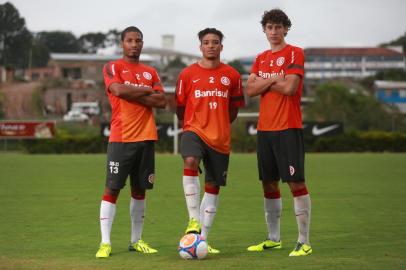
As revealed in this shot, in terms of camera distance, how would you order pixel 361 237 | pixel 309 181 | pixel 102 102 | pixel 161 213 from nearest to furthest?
pixel 361 237 < pixel 161 213 < pixel 309 181 < pixel 102 102

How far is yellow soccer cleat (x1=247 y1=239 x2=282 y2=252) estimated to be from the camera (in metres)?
9.79

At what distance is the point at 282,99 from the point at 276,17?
89 cm

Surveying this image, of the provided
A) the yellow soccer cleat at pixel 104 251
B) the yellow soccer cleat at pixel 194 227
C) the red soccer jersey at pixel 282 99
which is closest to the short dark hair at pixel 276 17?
the red soccer jersey at pixel 282 99

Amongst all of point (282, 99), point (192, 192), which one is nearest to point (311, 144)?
point (282, 99)

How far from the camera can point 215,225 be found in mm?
12430

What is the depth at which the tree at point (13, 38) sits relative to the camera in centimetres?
12462

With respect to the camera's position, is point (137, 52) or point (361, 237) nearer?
point (137, 52)

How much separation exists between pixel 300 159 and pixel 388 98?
341 feet

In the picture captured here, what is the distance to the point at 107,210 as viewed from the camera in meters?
9.64

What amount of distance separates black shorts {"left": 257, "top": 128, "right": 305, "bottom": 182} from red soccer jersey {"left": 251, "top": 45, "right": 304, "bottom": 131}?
77 millimetres

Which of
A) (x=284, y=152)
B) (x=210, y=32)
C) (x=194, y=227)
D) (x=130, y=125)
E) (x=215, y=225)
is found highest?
(x=210, y=32)

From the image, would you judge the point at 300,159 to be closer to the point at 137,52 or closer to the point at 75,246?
the point at 137,52

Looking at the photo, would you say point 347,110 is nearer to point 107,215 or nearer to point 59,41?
point 107,215

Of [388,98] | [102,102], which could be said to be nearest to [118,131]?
[102,102]
